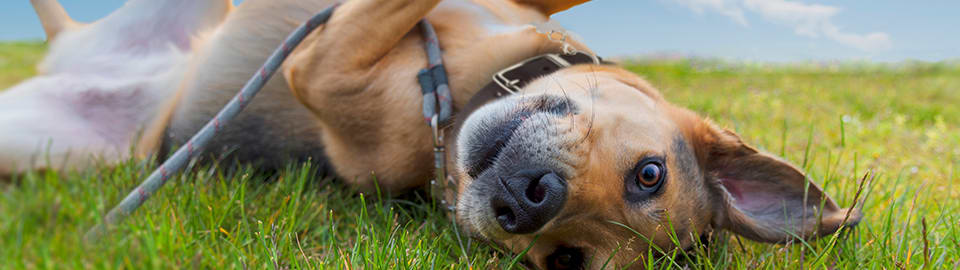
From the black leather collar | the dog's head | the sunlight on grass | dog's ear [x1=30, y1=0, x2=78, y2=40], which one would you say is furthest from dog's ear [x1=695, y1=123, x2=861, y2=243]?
the sunlight on grass

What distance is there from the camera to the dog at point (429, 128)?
7.47ft

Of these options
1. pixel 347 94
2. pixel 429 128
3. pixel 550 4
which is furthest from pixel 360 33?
pixel 550 4

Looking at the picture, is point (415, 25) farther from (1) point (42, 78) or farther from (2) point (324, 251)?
(1) point (42, 78)

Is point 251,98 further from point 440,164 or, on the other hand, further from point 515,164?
point 515,164

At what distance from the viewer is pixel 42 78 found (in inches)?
157

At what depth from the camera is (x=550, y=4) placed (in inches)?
136

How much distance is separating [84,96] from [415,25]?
2.23m

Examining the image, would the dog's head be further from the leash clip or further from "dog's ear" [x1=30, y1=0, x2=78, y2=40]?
"dog's ear" [x1=30, y1=0, x2=78, y2=40]

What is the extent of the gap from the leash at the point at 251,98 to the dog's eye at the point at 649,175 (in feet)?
2.62

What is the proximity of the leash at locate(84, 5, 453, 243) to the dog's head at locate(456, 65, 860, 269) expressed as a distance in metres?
0.32

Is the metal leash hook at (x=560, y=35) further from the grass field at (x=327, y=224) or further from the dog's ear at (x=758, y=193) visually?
the dog's ear at (x=758, y=193)

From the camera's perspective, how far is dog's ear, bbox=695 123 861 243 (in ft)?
8.52

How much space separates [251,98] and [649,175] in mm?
1633

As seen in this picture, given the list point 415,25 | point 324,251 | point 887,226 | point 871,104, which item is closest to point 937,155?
point 871,104
